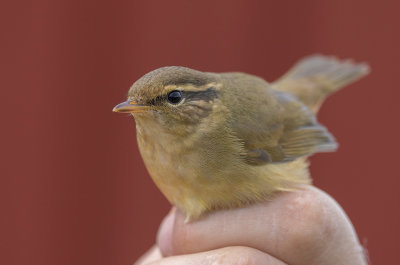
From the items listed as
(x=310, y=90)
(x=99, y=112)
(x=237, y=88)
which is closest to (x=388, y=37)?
(x=310, y=90)

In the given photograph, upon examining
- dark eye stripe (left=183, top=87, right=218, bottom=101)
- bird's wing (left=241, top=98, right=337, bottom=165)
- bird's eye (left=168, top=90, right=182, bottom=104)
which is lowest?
bird's wing (left=241, top=98, right=337, bottom=165)

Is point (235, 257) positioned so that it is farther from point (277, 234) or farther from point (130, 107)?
point (130, 107)

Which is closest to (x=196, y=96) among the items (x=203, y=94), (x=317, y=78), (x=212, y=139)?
(x=203, y=94)

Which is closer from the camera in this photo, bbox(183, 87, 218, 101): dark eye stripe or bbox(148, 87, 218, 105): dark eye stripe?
bbox(148, 87, 218, 105): dark eye stripe

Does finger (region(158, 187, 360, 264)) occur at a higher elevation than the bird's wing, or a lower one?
lower

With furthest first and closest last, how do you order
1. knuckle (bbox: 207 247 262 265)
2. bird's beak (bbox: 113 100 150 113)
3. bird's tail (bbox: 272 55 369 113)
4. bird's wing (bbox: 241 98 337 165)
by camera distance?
bird's tail (bbox: 272 55 369 113)
bird's wing (bbox: 241 98 337 165)
knuckle (bbox: 207 247 262 265)
bird's beak (bbox: 113 100 150 113)

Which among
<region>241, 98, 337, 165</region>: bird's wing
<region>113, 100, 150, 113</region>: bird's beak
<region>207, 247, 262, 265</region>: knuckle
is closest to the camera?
<region>113, 100, 150, 113</region>: bird's beak

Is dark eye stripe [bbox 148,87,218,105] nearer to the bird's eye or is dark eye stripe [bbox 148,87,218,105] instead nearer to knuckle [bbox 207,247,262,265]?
the bird's eye

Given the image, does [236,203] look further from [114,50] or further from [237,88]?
[114,50]

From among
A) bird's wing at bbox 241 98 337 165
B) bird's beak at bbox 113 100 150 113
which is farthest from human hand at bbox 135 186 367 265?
bird's beak at bbox 113 100 150 113
